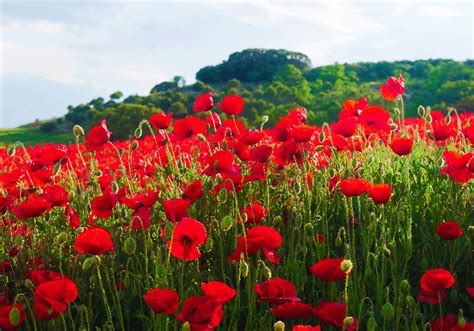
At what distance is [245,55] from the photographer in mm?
42469

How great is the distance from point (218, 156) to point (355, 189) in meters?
0.69

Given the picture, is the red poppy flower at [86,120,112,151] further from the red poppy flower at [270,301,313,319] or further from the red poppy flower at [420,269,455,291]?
the red poppy flower at [420,269,455,291]

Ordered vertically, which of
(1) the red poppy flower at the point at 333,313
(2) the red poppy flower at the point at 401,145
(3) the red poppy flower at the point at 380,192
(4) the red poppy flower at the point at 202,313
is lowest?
(1) the red poppy flower at the point at 333,313

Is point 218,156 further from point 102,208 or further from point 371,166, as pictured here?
point 371,166

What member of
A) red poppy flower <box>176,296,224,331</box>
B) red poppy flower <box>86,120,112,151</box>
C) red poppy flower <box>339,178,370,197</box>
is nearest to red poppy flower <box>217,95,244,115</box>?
red poppy flower <box>86,120,112,151</box>

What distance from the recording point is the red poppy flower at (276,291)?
2.07 metres

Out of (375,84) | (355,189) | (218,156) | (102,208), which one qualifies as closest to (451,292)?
(355,189)

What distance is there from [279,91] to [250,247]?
75.4 ft

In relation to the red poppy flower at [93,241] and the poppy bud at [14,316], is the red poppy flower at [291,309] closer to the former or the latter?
the red poppy flower at [93,241]

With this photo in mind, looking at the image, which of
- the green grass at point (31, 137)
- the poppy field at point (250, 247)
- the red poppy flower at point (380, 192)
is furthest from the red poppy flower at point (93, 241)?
the green grass at point (31, 137)

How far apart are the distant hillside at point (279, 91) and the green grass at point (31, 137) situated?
2.56 ft

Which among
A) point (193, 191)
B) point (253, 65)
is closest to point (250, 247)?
point (193, 191)

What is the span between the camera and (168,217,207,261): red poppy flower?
2215 mm

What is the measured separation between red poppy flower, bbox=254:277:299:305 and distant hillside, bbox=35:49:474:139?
14432mm
